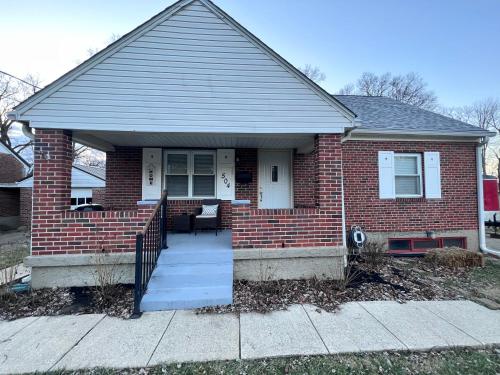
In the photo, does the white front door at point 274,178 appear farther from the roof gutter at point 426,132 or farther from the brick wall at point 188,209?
the roof gutter at point 426,132

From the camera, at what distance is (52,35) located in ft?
28.6

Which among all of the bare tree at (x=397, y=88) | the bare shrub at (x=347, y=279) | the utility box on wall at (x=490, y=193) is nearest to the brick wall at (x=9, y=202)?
the bare shrub at (x=347, y=279)

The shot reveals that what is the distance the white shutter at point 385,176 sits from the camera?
6.48 meters

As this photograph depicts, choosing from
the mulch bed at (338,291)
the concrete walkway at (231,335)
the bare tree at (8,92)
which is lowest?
the concrete walkway at (231,335)

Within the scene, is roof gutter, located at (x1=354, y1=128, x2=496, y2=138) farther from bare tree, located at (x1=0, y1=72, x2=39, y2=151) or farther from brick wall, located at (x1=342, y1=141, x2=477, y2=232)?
bare tree, located at (x1=0, y1=72, x2=39, y2=151)

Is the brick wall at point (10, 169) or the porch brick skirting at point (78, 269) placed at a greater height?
the brick wall at point (10, 169)

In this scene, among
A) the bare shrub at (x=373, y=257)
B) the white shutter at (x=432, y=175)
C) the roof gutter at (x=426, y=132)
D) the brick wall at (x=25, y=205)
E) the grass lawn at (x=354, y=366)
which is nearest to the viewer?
the grass lawn at (x=354, y=366)

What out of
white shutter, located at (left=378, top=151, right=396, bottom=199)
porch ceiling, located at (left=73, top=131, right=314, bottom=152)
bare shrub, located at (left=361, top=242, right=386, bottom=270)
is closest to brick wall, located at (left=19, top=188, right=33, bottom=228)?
porch ceiling, located at (left=73, top=131, right=314, bottom=152)

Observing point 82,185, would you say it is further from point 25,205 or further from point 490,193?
point 490,193

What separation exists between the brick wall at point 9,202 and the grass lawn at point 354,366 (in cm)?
1831

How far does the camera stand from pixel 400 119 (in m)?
7.04

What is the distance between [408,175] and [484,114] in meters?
35.8

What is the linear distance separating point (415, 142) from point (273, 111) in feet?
16.2

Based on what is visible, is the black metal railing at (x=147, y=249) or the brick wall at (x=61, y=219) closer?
the black metal railing at (x=147, y=249)
